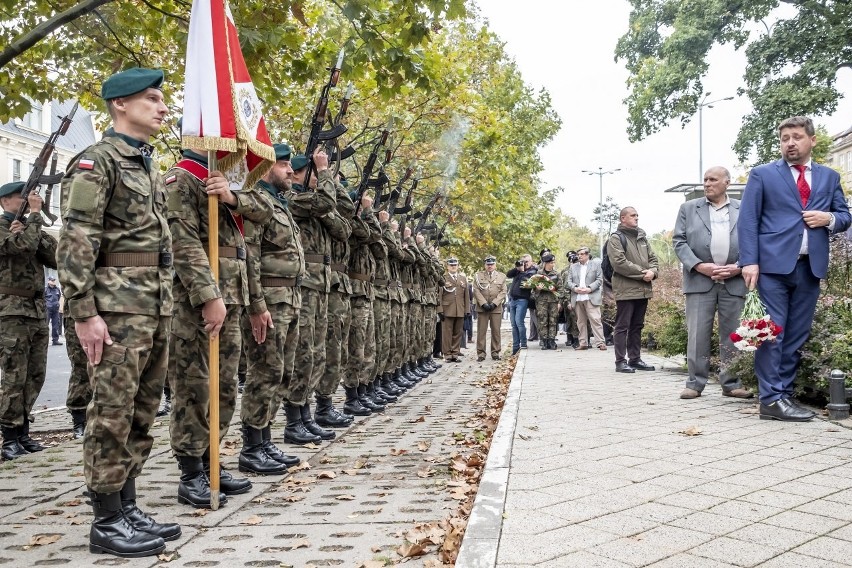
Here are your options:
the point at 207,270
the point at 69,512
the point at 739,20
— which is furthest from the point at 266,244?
the point at 739,20

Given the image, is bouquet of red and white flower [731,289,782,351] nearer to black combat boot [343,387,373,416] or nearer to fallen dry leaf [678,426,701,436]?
fallen dry leaf [678,426,701,436]

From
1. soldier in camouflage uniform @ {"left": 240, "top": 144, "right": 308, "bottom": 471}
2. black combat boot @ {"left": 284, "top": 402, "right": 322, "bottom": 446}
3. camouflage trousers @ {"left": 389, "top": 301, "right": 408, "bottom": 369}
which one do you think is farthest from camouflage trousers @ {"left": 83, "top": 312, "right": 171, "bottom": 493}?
camouflage trousers @ {"left": 389, "top": 301, "right": 408, "bottom": 369}

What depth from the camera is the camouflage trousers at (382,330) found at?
33.3 ft

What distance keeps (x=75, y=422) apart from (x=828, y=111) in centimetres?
2503

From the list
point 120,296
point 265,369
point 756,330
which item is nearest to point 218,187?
point 120,296

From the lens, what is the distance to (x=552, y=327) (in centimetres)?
1869

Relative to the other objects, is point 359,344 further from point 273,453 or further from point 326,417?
point 273,453

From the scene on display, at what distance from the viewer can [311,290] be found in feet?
23.1

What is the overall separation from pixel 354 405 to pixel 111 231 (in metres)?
5.33

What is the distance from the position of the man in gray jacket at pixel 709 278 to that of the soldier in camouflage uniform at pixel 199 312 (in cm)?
474

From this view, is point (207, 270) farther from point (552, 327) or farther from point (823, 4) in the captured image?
point (823, 4)

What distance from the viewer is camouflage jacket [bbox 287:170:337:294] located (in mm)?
7043

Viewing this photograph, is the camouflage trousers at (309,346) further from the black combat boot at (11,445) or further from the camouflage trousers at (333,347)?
the black combat boot at (11,445)

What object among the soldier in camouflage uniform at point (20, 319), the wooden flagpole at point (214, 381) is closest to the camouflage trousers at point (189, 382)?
the wooden flagpole at point (214, 381)
